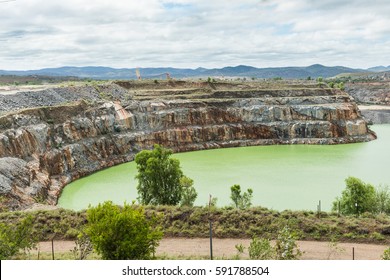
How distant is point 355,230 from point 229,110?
134 feet

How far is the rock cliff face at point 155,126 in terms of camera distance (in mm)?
34812

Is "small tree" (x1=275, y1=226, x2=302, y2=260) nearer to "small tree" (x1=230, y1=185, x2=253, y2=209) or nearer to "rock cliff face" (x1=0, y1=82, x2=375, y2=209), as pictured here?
"small tree" (x1=230, y1=185, x2=253, y2=209)

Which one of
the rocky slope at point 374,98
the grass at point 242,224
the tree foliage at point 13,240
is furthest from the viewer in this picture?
the rocky slope at point 374,98

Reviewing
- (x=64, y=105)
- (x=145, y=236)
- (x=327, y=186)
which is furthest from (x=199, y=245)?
(x=64, y=105)

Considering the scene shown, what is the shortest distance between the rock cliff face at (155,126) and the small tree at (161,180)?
26.3 ft

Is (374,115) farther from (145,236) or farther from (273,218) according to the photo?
(145,236)

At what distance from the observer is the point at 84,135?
4397 cm

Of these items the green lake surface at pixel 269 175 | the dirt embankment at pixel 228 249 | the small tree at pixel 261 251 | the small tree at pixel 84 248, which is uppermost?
the small tree at pixel 261 251

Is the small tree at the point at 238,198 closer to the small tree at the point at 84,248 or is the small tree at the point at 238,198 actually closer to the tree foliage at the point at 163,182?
the tree foliage at the point at 163,182

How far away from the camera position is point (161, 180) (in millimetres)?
26438

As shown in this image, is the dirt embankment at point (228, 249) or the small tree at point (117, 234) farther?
the dirt embankment at point (228, 249)

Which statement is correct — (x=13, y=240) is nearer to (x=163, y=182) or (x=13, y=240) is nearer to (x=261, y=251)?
(x=261, y=251)

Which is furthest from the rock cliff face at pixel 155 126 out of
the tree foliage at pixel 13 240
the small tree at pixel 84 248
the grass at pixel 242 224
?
the small tree at pixel 84 248

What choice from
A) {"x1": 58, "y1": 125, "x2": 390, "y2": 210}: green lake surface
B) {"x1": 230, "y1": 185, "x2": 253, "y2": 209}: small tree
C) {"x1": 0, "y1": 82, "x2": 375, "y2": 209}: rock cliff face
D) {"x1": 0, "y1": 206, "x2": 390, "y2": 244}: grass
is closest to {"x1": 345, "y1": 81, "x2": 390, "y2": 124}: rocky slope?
{"x1": 0, "y1": 82, "x2": 375, "y2": 209}: rock cliff face
